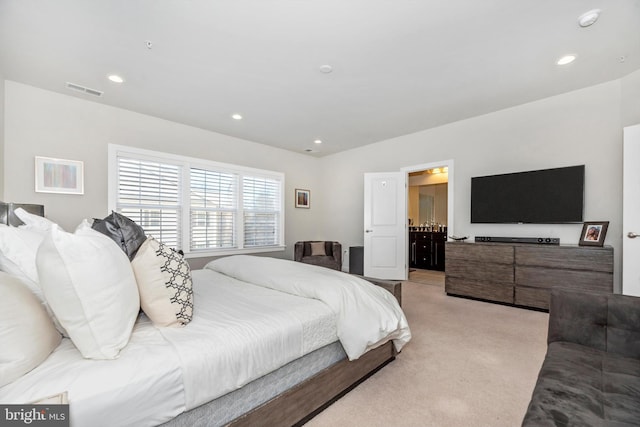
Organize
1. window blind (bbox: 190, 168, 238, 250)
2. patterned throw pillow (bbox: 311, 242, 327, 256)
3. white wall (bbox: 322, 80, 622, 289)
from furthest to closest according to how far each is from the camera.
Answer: patterned throw pillow (bbox: 311, 242, 327, 256), window blind (bbox: 190, 168, 238, 250), white wall (bbox: 322, 80, 622, 289)

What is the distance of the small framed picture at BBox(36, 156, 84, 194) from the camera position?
126 inches

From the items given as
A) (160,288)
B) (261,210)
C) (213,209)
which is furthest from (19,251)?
(261,210)

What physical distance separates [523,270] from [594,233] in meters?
0.83

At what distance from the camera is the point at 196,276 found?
2.51m

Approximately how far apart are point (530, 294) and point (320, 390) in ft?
10.5

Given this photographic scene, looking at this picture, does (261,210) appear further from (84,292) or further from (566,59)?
(566,59)

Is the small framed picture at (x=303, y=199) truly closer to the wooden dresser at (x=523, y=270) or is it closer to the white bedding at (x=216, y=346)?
the wooden dresser at (x=523, y=270)

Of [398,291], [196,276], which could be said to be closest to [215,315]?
[196,276]

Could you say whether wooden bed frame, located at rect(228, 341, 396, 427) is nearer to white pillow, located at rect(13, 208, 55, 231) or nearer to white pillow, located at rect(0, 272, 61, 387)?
white pillow, located at rect(0, 272, 61, 387)

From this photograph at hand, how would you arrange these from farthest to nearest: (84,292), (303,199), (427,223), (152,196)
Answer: (427,223), (303,199), (152,196), (84,292)

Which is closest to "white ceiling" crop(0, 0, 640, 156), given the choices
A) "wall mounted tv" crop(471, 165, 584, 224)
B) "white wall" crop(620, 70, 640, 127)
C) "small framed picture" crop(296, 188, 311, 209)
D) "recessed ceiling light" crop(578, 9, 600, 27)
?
"recessed ceiling light" crop(578, 9, 600, 27)

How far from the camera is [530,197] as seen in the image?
144 inches

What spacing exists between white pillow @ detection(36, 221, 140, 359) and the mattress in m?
0.07

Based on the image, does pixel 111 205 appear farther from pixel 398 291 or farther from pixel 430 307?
pixel 430 307
